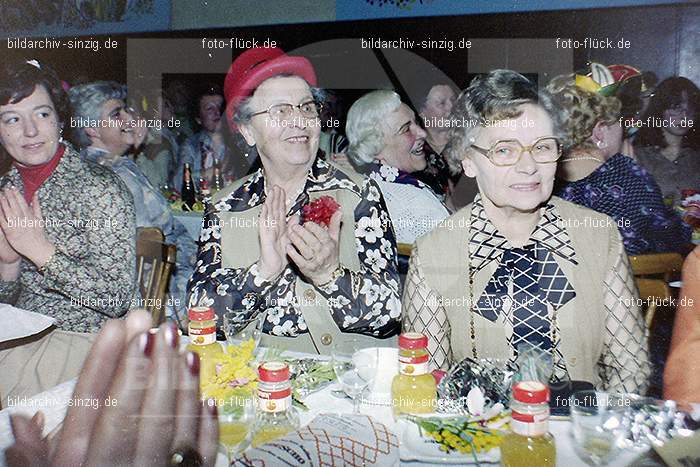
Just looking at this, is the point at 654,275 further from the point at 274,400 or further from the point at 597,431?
the point at 274,400

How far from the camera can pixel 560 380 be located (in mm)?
1511

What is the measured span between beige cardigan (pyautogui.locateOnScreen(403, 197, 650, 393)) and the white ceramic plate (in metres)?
0.44

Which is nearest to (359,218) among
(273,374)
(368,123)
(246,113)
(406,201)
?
(406,201)

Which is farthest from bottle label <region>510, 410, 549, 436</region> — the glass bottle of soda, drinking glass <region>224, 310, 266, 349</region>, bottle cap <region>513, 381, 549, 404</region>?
the glass bottle of soda

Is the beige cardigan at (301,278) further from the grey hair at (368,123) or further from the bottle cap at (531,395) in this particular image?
the bottle cap at (531,395)

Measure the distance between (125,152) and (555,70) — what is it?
1107 mm

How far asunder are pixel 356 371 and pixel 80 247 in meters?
0.88

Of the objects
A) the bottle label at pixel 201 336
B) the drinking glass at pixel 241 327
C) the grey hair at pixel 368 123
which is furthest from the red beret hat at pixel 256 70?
the bottle label at pixel 201 336

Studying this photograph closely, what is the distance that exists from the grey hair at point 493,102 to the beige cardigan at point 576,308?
184mm

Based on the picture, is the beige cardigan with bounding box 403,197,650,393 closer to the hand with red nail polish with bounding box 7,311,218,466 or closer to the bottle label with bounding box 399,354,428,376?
the bottle label with bounding box 399,354,428,376

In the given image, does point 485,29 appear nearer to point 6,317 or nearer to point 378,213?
point 378,213

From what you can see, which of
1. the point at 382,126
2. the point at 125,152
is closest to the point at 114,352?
the point at 125,152

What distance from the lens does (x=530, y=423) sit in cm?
103

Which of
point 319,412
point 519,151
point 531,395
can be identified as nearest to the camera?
point 531,395
